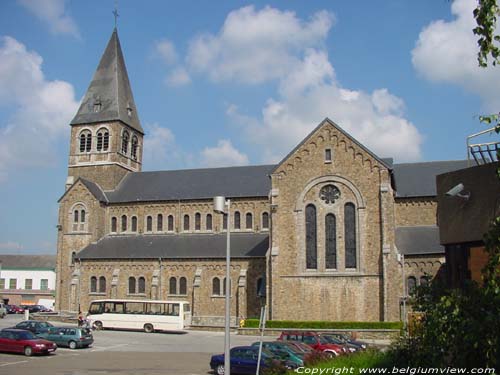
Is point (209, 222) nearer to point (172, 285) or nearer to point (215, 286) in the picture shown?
point (172, 285)

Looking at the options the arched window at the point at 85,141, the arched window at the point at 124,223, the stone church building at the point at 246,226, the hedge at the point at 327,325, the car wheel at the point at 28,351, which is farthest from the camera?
the arched window at the point at 85,141

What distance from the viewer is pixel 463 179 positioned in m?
15.5

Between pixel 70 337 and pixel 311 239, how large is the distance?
17203mm

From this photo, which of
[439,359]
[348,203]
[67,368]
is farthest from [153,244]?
[439,359]

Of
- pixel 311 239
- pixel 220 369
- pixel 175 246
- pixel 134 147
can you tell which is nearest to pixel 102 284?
pixel 175 246

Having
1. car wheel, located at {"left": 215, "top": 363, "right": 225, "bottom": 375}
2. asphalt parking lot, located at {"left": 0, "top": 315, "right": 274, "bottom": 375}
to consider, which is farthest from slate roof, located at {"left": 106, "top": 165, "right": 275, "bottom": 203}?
car wheel, located at {"left": 215, "top": 363, "right": 225, "bottom": 375}

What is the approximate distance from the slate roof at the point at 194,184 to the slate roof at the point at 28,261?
39.3 meters

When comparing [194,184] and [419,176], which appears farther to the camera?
[194,184]

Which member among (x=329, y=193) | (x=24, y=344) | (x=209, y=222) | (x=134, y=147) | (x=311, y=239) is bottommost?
(x=24, y=344)

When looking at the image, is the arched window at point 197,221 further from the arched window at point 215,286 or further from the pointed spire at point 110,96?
the pointed spire at point 110,96

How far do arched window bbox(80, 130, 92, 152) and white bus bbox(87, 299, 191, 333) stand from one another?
19558 millimetres

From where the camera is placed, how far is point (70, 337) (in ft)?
100

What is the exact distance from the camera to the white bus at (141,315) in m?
41.0

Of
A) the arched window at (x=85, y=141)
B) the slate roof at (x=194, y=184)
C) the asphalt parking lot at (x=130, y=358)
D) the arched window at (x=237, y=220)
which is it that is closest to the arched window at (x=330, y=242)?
the asphalt parking lot at (x=130, y=358)
